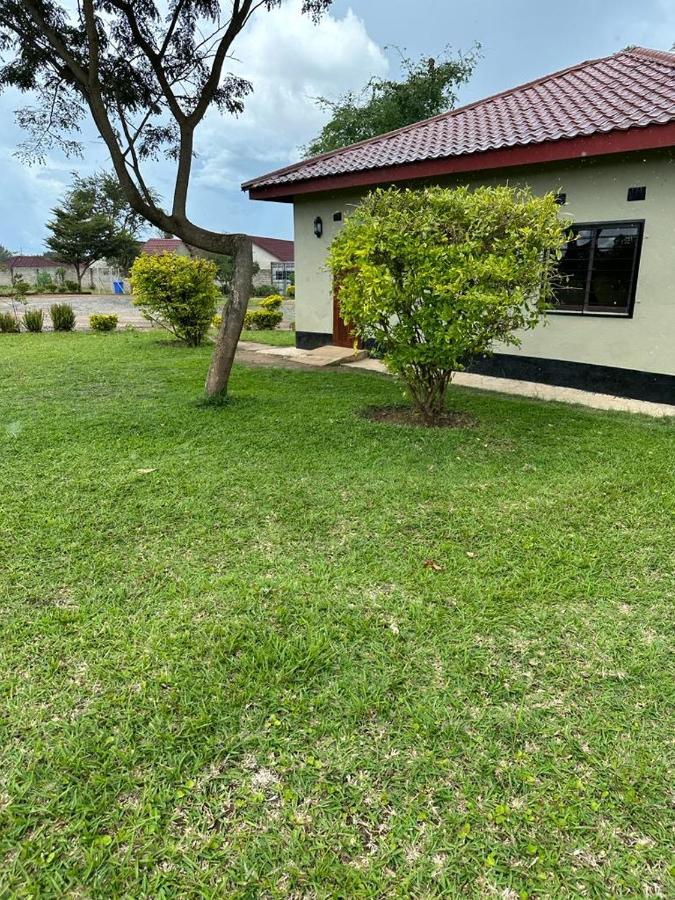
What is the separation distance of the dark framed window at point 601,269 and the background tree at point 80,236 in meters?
38.3

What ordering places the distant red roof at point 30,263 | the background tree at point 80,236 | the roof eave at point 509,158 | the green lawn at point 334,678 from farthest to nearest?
1. the distant red roof at point 30,263
2. the background tree at point 80,236
3. the roof eave at point 509,158
4. the green lawn at point 334,678

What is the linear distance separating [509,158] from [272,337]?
7794mm

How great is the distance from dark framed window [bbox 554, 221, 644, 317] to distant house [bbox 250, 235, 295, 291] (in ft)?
111

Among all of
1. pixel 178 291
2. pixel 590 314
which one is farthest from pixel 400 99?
pixel 590 314

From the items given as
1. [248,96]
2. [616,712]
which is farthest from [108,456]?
[248,96]

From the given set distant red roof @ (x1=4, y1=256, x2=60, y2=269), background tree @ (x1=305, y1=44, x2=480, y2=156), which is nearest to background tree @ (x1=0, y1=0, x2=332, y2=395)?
background tree @ (x1=305, y1=44, x2=480, y2=156)

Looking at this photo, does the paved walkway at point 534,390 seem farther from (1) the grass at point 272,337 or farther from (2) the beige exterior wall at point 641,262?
(1) the grass at point 272,337

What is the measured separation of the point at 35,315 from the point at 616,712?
14867 mm

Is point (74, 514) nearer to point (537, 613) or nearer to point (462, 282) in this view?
point (537, 613)

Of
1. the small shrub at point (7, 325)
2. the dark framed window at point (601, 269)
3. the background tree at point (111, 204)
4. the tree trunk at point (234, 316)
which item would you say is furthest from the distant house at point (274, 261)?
the tree trunk at point (234, 316)

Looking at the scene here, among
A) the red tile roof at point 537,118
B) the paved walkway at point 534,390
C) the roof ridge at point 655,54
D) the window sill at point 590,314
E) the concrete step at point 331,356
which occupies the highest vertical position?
the roof ridge at point 655,54

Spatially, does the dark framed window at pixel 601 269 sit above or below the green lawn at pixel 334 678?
above

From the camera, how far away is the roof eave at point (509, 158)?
232 inches

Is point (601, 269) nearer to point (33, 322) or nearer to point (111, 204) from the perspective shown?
point (33, 322)
